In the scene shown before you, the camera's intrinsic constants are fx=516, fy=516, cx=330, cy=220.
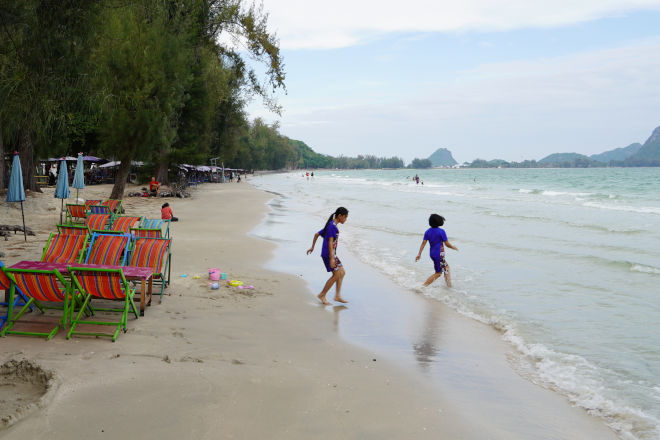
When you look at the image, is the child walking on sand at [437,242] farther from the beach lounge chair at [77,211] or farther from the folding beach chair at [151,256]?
the beach lounge chair at [77,211]

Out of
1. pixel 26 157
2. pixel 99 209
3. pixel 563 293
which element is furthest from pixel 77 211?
pixel 563 293

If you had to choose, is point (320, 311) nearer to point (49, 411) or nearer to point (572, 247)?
point (49, 411)

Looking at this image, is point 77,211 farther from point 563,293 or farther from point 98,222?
point 563,293

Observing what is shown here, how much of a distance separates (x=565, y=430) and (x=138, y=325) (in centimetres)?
436

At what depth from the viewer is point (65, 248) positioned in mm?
7012

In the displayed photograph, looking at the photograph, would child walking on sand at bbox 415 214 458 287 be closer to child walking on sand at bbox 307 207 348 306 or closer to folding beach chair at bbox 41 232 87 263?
child walking on sand at bbox 307 207 348 306

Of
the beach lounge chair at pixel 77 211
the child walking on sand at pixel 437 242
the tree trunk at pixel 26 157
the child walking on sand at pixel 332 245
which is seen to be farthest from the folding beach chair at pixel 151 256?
the tree trunk at pixel 26 157

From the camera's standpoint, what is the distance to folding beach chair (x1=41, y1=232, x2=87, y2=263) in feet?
22.8

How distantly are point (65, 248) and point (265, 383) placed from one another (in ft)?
13.5

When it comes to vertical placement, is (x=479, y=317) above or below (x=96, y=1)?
below

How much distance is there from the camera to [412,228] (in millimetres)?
18906

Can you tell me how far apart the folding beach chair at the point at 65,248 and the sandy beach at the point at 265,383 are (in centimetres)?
132

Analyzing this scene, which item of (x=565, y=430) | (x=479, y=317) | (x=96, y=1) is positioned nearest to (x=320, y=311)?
(x=479, y=317)

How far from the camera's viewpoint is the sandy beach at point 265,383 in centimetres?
369
